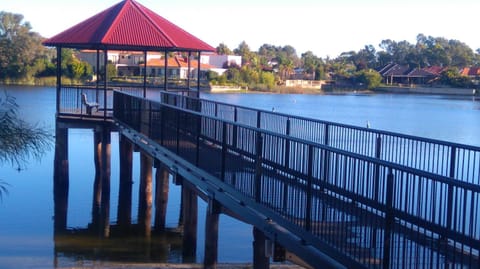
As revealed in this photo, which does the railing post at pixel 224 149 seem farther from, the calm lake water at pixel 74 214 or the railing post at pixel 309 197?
the calm lake water at pixel 74 214

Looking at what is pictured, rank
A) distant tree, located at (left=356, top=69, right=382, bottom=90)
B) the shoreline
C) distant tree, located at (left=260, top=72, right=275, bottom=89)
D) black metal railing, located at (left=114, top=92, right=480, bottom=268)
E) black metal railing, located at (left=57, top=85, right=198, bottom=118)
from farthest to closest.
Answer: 1. distant tree, located at (left=356, top=69, right=382, bottom=90)
2. distant tree, located at (left=260, top=72, right=275, bottom=89)
3. black metal railing, located at (left=57, top=85, right=198, bottom=118)
4. the shoreline
5. black metal railing, located at (left=114, top=92, right=480, bottom=268)

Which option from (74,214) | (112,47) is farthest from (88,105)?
(74,214)

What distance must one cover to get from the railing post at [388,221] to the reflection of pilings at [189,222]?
8525 millimetres

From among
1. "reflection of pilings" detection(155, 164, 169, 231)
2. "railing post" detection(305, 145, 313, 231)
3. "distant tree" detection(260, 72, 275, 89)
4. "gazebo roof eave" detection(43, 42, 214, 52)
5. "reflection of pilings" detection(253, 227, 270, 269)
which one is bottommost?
"reflection of pilings" detection(155, 164, 169, 231)

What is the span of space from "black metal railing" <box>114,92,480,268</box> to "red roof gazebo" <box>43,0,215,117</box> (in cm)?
1256

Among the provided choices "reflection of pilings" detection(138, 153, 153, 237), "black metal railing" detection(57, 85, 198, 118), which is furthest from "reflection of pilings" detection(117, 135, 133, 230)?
"black metal railing" detection(57, 85, 198, 118)

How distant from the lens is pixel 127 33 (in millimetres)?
26203

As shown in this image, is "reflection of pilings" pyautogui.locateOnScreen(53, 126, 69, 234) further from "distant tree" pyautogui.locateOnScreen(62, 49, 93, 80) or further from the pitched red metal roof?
"distant tree" pyautogui.locateOnScreen(62, 49, 93, 80)

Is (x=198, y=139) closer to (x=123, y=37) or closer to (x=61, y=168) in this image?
(x=123, y=37)

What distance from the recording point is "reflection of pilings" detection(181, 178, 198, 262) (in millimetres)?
16266

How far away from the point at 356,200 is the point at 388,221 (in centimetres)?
113

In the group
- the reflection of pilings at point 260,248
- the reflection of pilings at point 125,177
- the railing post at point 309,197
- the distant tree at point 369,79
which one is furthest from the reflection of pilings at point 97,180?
the distant tree at point 369,79

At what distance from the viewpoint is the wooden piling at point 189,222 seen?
16.3 m

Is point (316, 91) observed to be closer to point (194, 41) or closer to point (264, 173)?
point (194, 41)
